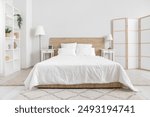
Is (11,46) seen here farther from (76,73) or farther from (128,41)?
(128,41)

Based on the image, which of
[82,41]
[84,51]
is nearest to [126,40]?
[82,41]

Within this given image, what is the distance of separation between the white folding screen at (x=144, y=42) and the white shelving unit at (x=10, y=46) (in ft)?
14.0

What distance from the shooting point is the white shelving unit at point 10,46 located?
441 centimetres

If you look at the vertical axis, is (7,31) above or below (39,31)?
below

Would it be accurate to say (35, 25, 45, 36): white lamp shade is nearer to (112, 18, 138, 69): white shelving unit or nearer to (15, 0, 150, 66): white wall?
(15, 0, 150, 66): white wall

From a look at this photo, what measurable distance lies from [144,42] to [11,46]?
4.36 metres

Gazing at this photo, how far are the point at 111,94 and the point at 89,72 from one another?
56 cm

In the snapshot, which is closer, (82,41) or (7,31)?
(7,31)

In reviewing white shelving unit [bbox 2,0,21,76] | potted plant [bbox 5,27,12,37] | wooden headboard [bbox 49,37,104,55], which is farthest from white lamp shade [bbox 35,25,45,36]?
potted plant [bbox 5,27,12,37]

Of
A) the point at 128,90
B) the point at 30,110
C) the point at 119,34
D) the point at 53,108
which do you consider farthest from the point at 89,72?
the point at 119,34

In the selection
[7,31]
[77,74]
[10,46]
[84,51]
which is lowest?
[77,74]

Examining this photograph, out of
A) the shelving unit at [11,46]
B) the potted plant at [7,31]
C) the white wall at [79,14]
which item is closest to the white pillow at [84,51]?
the white wall at [79,14]

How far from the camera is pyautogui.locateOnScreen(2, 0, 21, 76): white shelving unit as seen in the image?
4405 millimetres

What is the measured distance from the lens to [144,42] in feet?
17.8
